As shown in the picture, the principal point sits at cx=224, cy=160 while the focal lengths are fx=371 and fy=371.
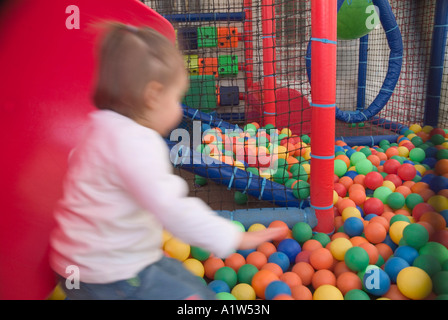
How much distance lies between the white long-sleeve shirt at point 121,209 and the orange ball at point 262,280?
482 millimetres

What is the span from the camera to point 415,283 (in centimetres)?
114

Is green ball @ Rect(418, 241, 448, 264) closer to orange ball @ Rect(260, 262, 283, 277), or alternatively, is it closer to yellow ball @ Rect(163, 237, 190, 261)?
orange ball @ Rect(260, 262, 283, 277)

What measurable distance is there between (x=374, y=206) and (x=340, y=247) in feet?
1.40

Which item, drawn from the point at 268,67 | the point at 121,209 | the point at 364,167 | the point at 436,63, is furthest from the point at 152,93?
the point at 436,63

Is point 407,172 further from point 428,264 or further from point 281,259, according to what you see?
point 281,259

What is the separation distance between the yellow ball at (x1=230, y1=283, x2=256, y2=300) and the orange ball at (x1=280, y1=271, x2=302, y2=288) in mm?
116

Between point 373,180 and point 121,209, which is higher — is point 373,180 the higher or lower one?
the lower one

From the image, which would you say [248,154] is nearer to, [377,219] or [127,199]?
[377,219]

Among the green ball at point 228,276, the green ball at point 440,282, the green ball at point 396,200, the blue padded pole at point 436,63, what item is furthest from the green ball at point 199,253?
the blue padded pole at point 436,63

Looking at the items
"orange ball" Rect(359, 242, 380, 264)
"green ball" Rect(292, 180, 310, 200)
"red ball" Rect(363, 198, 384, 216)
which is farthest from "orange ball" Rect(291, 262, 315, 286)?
"red ball" Rect(363, 198, 384, 216)

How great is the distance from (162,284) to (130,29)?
573 mm

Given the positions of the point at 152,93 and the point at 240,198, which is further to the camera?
the point at 240,198

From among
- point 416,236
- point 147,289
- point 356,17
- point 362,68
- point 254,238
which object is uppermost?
point 356,17

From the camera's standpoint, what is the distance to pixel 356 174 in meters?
2.14
